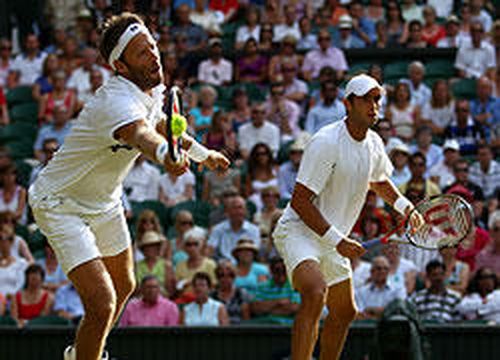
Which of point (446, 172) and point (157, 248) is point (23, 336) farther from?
point (446, 172)

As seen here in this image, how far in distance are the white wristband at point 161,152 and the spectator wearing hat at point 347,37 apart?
33.5 feet

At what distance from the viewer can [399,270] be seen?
38.3ft

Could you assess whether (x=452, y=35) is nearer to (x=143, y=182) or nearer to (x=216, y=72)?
(x=216, y=72)

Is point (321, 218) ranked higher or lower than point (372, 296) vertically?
higher

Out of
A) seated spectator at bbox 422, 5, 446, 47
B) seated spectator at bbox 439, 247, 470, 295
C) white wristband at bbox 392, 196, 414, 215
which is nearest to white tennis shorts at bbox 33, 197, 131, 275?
white wristband at bbox 392, 196, 414, 215

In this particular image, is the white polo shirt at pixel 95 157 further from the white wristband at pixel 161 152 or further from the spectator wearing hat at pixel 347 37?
the spectator wearing hat at pixel 347 37

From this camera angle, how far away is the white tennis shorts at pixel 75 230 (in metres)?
6.81

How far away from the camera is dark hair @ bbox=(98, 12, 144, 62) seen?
680 cm

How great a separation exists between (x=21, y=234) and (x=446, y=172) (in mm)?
4677

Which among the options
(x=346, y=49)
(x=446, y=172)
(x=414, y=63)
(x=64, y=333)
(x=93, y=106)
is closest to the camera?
(x=93, y=106)

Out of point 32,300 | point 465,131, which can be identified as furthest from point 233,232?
point 465,131

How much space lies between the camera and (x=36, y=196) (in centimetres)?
696

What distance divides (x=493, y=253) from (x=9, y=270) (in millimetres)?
4867

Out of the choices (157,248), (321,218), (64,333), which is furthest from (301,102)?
(321,218)
